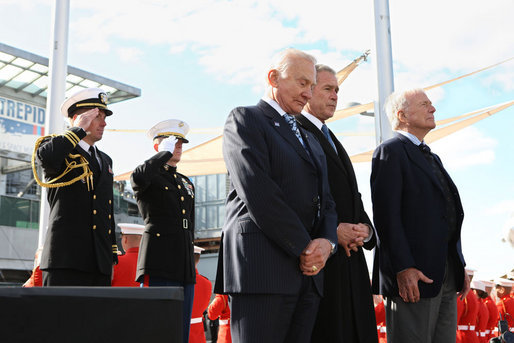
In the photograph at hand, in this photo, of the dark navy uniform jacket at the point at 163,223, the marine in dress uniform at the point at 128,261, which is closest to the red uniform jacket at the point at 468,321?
the marine in dress uniform at the point at 128,261

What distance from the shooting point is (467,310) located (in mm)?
7906

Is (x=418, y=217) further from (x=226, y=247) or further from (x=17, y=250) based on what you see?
(x=17, y=250)

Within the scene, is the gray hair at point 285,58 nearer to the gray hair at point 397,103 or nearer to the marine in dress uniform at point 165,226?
the gray hair at point 397,103

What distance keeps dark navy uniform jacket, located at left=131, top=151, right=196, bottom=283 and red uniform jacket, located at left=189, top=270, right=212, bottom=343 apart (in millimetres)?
1095

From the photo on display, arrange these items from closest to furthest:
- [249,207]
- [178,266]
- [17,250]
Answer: [249,207] < [178,266] < [17,250]

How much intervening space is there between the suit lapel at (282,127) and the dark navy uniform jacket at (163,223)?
1104 mm

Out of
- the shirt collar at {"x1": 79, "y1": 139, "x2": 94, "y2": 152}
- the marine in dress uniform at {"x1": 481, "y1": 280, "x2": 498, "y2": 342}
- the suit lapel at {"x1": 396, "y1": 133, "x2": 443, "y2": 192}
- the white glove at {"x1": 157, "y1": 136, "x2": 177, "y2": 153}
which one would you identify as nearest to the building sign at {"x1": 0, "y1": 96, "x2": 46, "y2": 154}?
the marine in dress uniform at {"x1": 481, "y1": 280, "x2": 498, "y2": 342}

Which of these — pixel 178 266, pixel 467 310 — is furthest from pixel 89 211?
pixel 467 310

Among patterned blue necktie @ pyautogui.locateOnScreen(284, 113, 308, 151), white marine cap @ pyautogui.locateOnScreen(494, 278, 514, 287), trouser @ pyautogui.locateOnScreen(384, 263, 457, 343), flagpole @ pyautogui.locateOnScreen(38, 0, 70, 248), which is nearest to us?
patterned blue necktie @ pyautogui.locateOnScreen(284, 113, 308, 151)

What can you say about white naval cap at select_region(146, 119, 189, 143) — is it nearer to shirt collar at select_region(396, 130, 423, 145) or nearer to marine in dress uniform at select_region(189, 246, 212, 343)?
marine in dress uniform at select_region(189, 246, 212, 343)

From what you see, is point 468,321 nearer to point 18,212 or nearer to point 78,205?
point 78,205

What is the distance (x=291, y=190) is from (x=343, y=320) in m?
0.64

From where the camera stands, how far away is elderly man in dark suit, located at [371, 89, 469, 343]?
2828mm

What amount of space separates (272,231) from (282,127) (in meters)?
0.50
